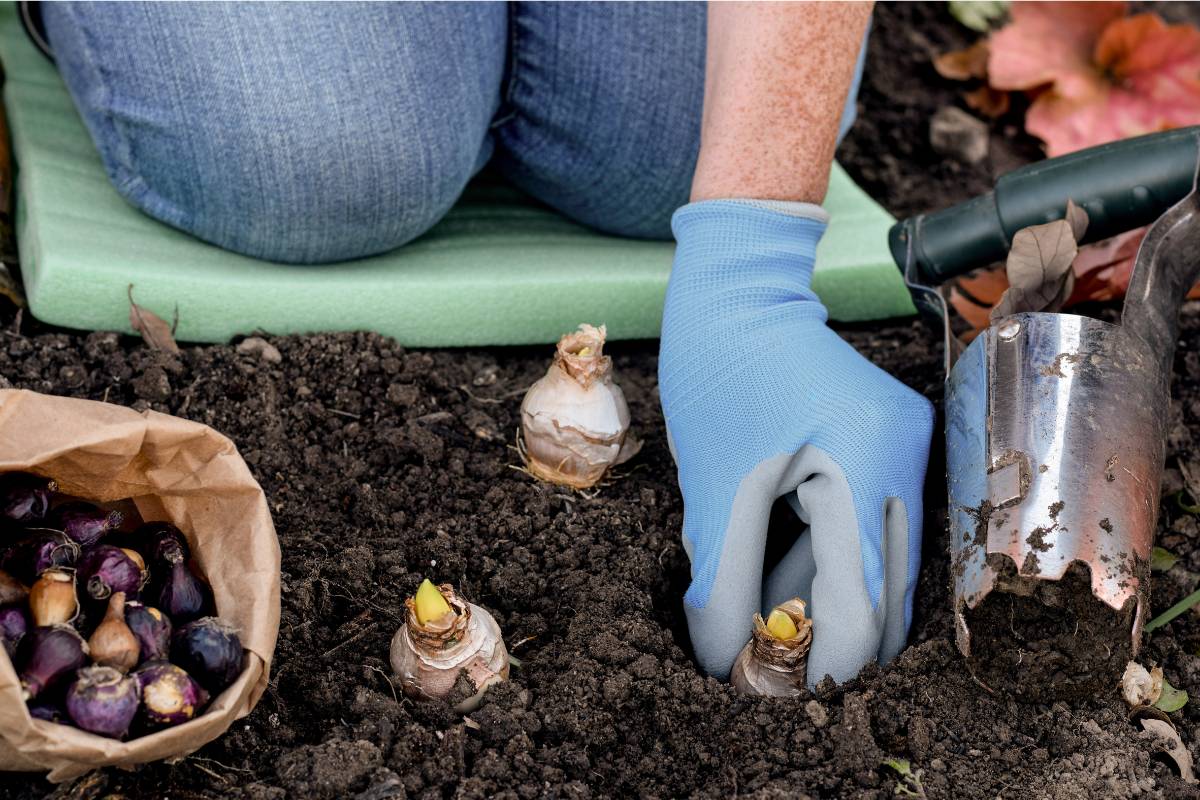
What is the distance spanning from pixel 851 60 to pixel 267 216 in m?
0.93

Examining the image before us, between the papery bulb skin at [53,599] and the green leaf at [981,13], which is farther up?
the papery bulb skin at [53,599]

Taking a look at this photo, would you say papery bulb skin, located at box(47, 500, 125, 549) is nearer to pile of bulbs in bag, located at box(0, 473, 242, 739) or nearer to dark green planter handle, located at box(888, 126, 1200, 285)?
pile of bulbs in bag, located at box(0, 473, 242, 739)

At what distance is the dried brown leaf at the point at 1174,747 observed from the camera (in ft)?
3.76

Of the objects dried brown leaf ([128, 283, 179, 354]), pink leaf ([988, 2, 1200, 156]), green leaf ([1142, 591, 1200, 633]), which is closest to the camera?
green leaf ([1142, 591, 1200, 633])

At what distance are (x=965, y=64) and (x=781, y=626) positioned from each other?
1.93 meters

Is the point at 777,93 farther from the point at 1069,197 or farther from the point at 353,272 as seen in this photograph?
the point at 353,272

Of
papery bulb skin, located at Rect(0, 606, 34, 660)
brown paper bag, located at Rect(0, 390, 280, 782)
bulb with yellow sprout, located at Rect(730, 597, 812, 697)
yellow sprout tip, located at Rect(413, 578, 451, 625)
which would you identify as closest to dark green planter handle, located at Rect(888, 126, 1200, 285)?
bulb with yellow sprout, located at Rect(730, 597, 812, 697)

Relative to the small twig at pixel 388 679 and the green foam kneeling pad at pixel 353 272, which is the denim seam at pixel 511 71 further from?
the small twig at pixel 388 679

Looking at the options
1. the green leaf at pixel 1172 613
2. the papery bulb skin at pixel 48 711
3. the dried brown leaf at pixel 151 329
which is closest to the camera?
the papery bulb skin at pixel 48 711

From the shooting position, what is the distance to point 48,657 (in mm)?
916

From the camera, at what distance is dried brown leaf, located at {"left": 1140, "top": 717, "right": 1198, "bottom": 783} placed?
1.15 meters

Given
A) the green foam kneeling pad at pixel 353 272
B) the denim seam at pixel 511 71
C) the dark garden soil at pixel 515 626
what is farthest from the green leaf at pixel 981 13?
the denim seam at pixel 511 71

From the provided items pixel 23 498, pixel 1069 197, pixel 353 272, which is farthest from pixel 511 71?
pixel 23 498

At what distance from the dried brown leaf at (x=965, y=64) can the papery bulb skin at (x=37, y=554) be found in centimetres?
227
